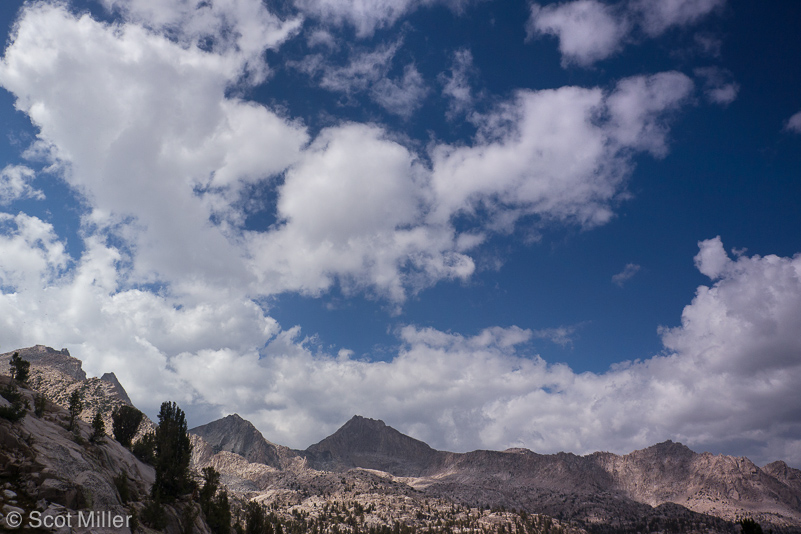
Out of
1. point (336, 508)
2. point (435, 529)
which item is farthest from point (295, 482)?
point (435, 529)

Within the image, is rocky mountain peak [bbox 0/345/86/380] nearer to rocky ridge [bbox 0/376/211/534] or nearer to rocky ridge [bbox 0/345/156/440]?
rocky ridge [bbox 0/345/156/440]

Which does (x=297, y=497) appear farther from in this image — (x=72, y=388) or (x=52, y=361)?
(x=52, y=361)

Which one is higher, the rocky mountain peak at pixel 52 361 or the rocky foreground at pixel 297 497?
the rocky mountain peak at pixel 52 361

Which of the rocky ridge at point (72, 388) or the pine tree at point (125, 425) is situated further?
the rocky ridge at point (72, 388)

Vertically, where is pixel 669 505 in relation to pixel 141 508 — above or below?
below

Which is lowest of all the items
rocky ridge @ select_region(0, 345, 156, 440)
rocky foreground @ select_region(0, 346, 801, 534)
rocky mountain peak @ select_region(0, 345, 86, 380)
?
rocky foreground @ select_region(0, 346, 801, 534)

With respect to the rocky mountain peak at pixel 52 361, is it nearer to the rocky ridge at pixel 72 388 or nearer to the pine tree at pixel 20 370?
the rocky ridge at pixel 72 388

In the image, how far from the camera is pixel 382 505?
4980 inches

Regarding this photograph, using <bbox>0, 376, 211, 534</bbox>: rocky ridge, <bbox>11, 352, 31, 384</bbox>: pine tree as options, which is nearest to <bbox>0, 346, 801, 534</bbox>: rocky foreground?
<bbox>0, 376, 211, 534</bbox>: rocky ridge

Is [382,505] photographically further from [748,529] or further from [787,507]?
[787,507]

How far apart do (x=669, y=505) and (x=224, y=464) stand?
176 m

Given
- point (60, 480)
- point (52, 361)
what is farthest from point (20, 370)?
point (52, 361)

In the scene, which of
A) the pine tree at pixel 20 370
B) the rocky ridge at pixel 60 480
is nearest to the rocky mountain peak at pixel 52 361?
the pine tree at pixel 20 370

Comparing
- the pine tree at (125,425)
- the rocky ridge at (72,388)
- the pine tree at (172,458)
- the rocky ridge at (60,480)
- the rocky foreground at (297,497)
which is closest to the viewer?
the rocky ridge at (60,480)
